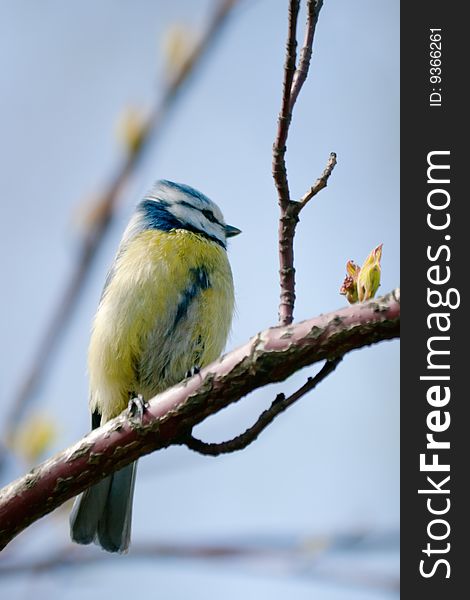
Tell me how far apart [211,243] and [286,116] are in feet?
5.29

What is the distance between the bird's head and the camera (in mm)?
3846

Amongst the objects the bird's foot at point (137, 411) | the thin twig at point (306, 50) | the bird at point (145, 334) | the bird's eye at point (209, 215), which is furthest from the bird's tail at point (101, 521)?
the thin twig at point (306, 50)

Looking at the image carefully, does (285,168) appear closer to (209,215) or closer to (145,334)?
(145,334)

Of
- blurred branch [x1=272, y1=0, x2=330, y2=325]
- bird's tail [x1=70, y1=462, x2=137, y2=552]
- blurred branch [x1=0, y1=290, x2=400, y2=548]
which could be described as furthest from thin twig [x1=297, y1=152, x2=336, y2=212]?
bird's tail [x1=70, y1=462, x2=137, y2=552]

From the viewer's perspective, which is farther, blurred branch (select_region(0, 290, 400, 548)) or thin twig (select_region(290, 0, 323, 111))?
thin twig (select_region(290, 0, 323, 111))

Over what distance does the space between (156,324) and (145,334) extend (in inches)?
2.6

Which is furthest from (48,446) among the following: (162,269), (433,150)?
(433,150)

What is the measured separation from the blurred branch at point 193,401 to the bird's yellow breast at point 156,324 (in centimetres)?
102

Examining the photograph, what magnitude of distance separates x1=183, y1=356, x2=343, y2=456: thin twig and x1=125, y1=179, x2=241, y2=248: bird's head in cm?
153

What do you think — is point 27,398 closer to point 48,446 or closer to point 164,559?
point 164,559

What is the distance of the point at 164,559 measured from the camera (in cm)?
232

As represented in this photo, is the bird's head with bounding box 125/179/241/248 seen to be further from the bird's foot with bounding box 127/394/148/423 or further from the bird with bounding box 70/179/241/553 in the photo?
the bird's foot with bounding box 127/394/148/423

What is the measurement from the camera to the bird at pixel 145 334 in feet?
10.9

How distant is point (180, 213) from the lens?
396 cm
